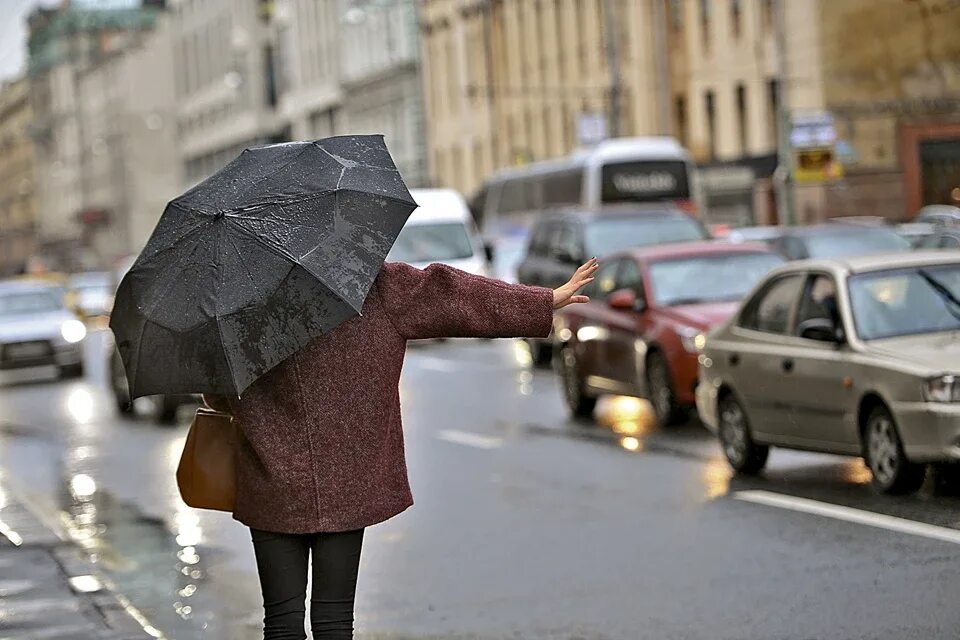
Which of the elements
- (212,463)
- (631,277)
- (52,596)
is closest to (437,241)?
(631,277)

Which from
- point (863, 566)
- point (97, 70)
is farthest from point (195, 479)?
point (97, 70)

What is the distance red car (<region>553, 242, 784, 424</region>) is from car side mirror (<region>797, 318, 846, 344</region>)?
452cm

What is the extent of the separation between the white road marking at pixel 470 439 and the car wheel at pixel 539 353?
8425 mm

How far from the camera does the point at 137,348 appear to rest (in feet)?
20.0

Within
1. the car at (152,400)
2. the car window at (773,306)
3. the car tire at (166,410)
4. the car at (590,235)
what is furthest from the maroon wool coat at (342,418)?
the car at (590,235)

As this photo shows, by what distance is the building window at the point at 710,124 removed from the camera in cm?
5719

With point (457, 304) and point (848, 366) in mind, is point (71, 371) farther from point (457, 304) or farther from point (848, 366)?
point (457, 304)

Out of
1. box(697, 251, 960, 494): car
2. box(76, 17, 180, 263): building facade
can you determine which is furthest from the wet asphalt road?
box(76, 17, 180, 263): building facade

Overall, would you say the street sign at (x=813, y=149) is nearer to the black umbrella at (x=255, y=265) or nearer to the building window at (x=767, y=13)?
the building window at (x=767, y=13)

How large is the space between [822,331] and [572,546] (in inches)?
101

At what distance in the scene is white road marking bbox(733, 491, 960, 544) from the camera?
1074 cm

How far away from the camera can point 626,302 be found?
18781 mm

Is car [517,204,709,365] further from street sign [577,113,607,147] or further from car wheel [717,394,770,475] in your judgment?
street sign [577,113,607,147]

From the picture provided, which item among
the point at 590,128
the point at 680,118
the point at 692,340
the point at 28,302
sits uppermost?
the point at 680,118
